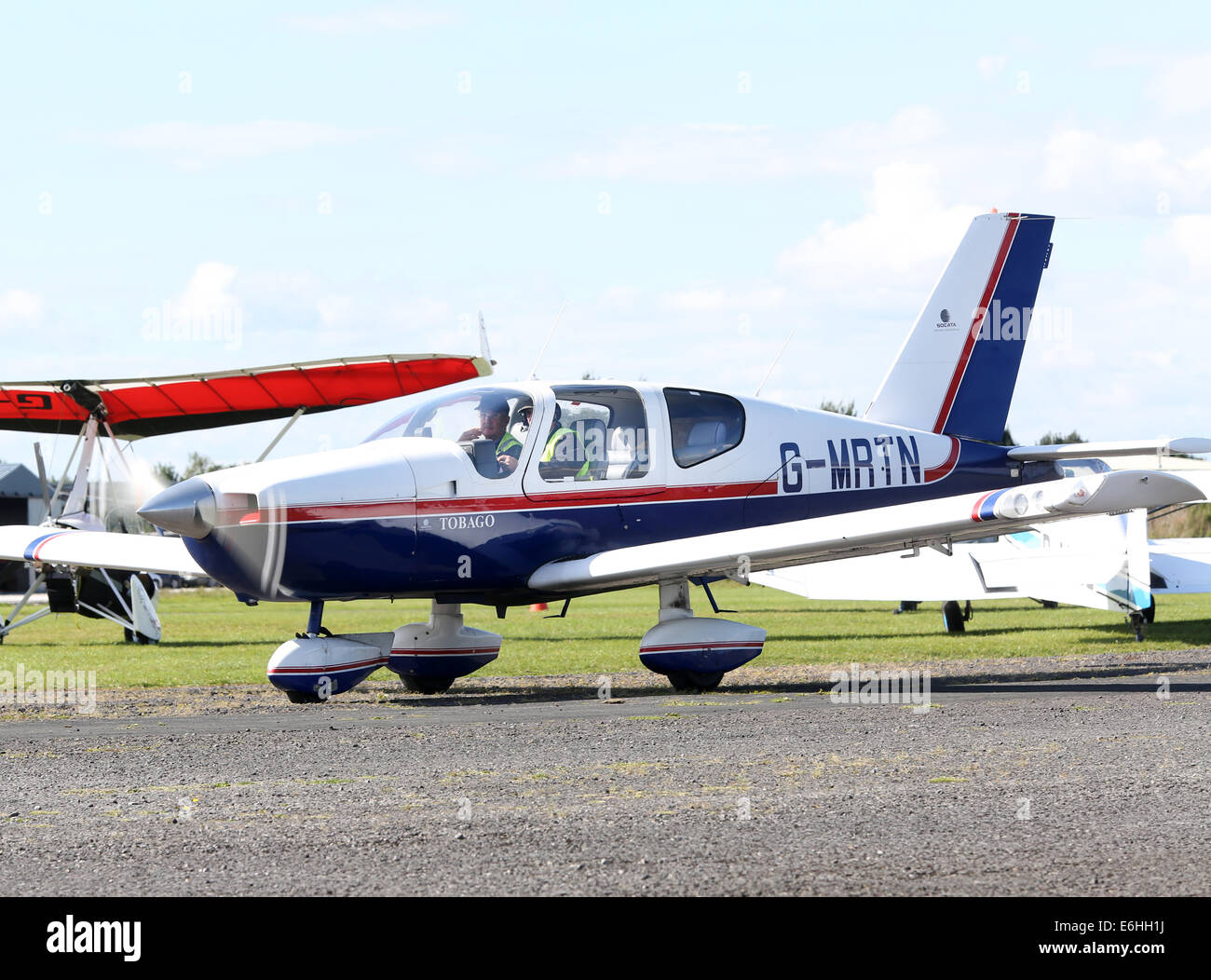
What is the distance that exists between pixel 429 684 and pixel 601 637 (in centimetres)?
826

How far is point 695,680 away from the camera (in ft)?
37.9

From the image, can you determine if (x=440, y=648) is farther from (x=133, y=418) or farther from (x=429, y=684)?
(x=133, y=418)

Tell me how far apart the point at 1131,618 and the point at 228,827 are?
569 inches

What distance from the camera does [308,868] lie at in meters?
4.75

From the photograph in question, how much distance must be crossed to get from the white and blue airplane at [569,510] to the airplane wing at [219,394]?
366 cm

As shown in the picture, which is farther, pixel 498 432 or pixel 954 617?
pixel 954 617

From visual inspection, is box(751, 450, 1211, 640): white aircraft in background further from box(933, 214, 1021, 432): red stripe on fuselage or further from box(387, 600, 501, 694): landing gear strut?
box(387, 600, 501, 694): landing gear strut

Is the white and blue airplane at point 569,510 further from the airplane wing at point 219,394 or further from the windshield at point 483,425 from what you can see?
the airplane wing at point 219,394

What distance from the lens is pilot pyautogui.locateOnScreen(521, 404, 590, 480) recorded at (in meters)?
11.5

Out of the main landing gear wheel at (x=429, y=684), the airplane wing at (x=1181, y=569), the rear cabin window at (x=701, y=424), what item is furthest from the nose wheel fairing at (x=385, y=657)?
the airplane wing at (x=1181, y=569)

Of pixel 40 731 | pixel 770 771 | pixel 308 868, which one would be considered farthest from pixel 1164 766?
pixel 40 731

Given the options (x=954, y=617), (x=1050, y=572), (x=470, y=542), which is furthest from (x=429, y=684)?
(x=954, y=617)

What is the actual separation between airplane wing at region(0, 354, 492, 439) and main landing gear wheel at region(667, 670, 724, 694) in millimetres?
4977

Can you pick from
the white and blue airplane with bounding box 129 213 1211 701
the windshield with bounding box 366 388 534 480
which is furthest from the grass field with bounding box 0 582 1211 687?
the windshield with bounding box 366 388 534 480
